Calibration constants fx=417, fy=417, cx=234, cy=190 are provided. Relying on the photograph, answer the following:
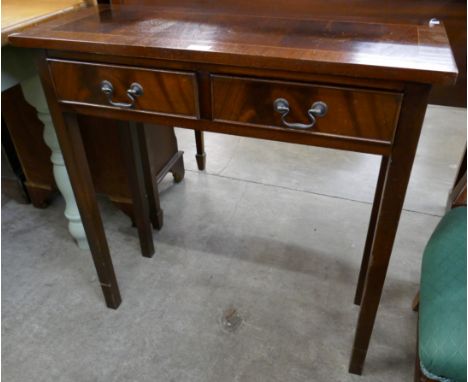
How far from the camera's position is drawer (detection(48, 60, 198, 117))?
78 centimetres

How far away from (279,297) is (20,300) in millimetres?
806

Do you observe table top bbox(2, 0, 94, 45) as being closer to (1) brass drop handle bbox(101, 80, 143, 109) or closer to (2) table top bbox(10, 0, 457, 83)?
(2) table top bbox(10, 0, 457, 83)

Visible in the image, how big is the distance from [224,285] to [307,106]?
0.78 m

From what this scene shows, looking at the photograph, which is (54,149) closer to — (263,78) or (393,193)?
(263,78)

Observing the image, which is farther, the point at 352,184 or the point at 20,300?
the point at 352,184

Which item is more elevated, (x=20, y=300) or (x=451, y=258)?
(x=451, y=258)

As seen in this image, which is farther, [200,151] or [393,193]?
[200,151]

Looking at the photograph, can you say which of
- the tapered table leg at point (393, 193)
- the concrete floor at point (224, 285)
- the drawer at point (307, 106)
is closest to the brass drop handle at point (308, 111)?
the drawer at point (307, 106)

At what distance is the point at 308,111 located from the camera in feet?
2.36

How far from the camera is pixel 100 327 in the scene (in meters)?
1.21

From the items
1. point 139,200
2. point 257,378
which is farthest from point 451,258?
point 139,200

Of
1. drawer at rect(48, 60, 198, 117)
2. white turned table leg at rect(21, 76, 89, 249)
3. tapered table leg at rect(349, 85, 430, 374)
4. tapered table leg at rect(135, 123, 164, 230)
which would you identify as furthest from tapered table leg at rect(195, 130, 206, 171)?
tapered table leg at rect(349, 85, 430, 374)

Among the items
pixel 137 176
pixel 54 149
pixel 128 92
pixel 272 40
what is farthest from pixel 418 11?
pixel 54 149

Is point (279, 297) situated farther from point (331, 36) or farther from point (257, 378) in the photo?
point (331, 36)
